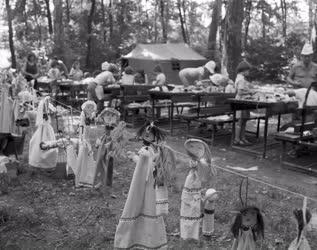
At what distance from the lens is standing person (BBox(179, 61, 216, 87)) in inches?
412

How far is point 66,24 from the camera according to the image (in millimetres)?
29500

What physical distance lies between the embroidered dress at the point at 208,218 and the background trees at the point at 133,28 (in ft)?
50.0

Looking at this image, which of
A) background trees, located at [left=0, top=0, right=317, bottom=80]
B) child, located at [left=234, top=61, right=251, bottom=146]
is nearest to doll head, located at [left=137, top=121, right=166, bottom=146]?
child, located at [left=234, top=61, right=251, bottom=146]

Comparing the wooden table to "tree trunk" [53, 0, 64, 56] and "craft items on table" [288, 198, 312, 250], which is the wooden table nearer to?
"craft items on table" [288, 198, 312, 250]

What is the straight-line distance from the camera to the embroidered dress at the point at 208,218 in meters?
3.39

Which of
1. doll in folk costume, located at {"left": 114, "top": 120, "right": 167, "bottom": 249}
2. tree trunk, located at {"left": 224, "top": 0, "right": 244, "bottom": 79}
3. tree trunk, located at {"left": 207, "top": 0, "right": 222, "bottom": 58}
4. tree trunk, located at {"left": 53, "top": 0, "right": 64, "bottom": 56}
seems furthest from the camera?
tree trunk, located at {"left": 207, "top": 0, "right": 222, "bottom": 58}

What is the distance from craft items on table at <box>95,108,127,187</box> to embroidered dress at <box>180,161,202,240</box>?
1.32m

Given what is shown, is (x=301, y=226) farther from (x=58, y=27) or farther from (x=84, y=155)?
(x=58, y=27)

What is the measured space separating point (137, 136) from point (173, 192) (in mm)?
1905

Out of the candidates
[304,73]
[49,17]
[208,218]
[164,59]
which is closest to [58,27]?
[164,59]

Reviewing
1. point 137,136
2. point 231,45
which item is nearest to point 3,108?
point 137,136

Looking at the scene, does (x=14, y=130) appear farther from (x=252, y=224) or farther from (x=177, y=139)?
(x=252, y=224)

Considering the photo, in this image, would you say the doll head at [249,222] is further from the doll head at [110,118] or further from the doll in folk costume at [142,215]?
the doll head at [110,118]

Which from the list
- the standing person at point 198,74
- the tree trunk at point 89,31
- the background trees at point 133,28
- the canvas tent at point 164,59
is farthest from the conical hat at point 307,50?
the tree trunk at point 89,31
